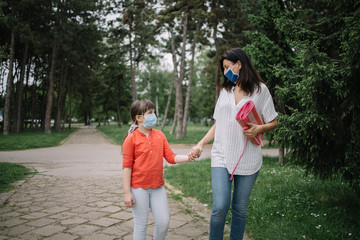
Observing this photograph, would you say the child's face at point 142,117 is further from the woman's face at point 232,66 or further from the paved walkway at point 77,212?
the paved walkway at point 77,212

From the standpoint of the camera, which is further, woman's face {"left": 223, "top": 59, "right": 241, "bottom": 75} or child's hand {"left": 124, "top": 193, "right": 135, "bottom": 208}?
woman's face {"left": 223, "top": 59, "right": 241, "bottom": 75}

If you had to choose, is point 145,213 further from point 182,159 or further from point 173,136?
point 173,136

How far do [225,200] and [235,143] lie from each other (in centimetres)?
56

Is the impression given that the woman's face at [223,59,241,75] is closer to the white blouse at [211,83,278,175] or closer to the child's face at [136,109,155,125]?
the white blouse at [211,83,278,175]

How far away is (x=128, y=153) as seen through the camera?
2.82m

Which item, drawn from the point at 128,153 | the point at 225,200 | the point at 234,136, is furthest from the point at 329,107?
the point at 128,153

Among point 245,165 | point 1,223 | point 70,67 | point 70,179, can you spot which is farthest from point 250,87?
point 70,67

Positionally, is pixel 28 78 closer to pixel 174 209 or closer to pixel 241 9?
pixel 241 9

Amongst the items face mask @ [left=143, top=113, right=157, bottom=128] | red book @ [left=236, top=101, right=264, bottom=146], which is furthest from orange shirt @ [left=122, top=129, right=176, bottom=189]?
red book @ [left=236, top=101, right=264, bottom=146]

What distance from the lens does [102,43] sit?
28.4 metres

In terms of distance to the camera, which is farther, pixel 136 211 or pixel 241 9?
pixel 241 9

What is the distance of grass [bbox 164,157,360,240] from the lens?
3.70 m

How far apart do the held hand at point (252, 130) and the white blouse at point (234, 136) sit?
70 mm

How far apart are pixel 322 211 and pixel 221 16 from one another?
1571 centimetres
